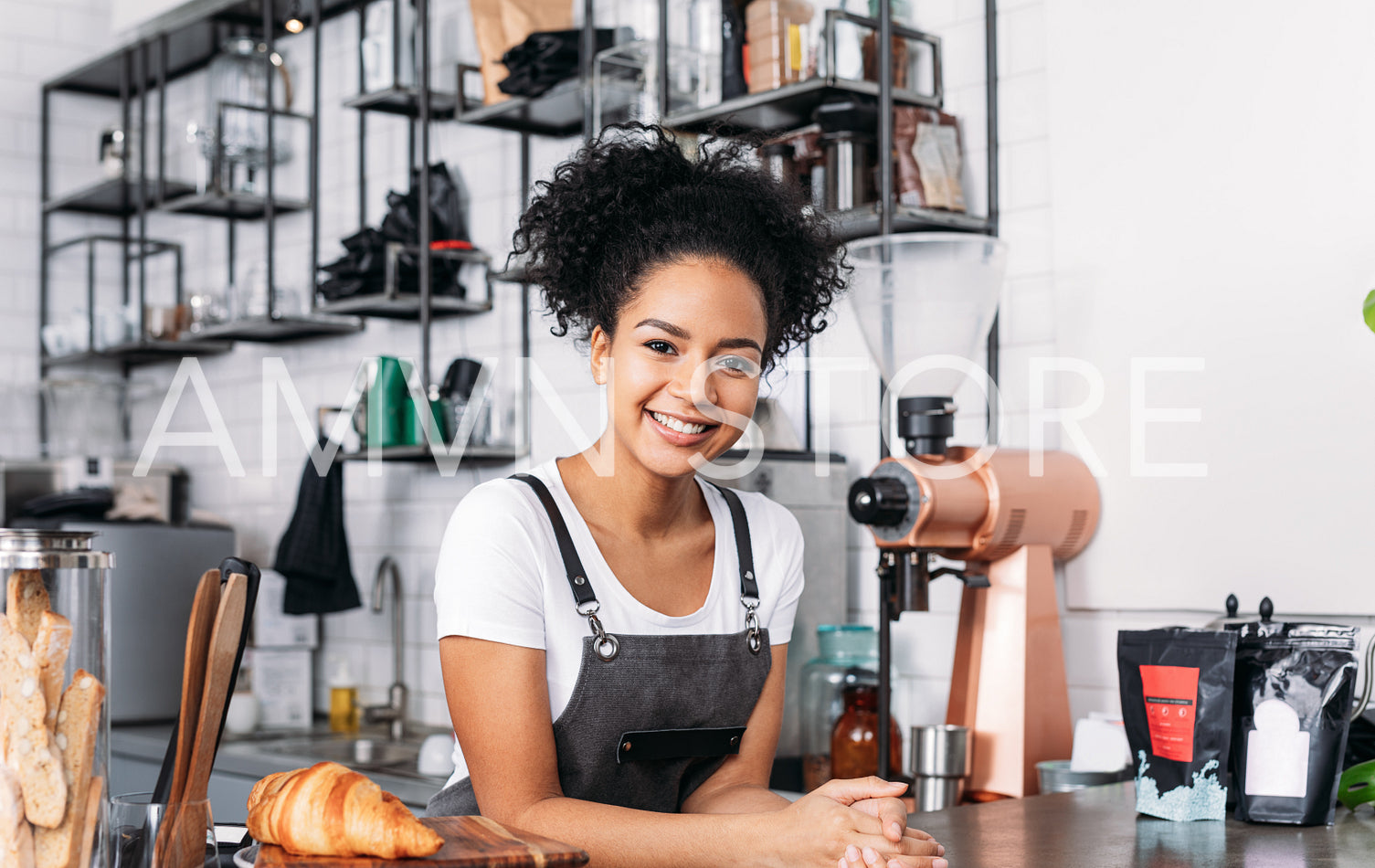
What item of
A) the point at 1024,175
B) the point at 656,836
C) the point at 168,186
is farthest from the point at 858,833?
the point at 168,186

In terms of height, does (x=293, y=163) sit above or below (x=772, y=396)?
above

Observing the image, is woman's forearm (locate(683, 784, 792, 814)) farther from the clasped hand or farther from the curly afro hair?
the curly afro hair

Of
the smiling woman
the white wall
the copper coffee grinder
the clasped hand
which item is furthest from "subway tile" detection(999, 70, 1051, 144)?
the white wall

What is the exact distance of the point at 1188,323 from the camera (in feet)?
7.23

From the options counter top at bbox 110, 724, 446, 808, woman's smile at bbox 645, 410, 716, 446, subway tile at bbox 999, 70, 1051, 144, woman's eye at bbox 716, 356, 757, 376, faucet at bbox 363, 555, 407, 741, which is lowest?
counter top at bbox 110, 724, 446, 808

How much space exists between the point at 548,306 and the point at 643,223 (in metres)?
0.20

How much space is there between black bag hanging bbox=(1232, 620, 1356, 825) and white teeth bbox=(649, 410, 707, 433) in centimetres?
64

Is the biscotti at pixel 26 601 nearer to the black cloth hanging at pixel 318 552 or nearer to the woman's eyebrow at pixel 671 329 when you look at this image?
the woman's eyebrow at pixel 671 329

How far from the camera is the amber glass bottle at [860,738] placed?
231cm

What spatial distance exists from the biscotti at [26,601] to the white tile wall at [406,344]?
143 centimetres

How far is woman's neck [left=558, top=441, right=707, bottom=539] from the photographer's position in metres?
1.55

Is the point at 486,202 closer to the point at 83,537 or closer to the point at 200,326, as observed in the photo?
the point at 200,326

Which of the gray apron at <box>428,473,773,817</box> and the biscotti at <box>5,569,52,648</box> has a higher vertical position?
the biscotti at <box>5,569,52,648</box>

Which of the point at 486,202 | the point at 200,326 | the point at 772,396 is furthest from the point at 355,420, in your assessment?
the point at 772,396
